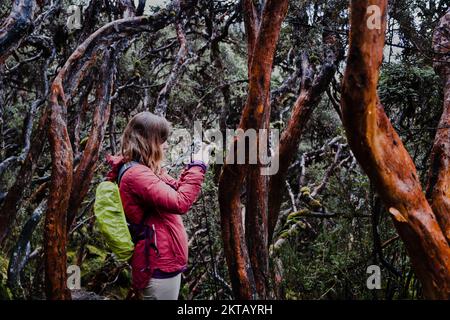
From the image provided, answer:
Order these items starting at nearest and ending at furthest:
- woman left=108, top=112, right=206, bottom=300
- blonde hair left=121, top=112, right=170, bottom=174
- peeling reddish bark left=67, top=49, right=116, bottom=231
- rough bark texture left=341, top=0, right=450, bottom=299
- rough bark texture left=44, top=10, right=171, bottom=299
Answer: rough bark texture left=341, top=0, right=450, bottom=299 → woman left=108, top=112, right=206, bottom=300 → blonde hair left=121, top=112, right=170, bottom=174 → rough bark texture left=44, top=10, right=171, bottom=299 → peeling reddish bark left=67, top=49, right=116, bottom=231

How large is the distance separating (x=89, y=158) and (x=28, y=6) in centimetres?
233

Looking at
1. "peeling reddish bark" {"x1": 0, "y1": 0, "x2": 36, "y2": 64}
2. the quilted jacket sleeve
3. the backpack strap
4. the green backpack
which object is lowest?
the green backpack

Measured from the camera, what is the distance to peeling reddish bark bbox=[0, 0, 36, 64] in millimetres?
3680

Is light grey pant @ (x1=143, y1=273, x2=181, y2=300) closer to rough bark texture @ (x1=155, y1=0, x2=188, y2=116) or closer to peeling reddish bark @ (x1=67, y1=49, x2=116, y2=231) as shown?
peeling reddish bark @ (x1=67, y1=49, x2=116, y2=231)

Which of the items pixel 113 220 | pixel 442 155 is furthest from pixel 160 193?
pixel 442 155

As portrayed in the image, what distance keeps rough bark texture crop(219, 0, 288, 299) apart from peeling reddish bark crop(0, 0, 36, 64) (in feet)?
6.51

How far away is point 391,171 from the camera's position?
2.65 m

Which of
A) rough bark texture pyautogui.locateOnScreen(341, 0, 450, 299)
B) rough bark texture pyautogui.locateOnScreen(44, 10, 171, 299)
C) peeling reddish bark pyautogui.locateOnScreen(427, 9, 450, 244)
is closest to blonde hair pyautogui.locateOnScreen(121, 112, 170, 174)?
rough bark texture pyautogui.locateOnScreen(341, 0, 450, 299)

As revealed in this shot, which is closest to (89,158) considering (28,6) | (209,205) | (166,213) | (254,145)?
(209,205)

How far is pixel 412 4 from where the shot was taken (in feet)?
16.7

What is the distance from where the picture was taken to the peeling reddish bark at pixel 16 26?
12.1ft

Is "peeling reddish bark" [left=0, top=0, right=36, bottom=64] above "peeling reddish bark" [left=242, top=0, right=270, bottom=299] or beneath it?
above

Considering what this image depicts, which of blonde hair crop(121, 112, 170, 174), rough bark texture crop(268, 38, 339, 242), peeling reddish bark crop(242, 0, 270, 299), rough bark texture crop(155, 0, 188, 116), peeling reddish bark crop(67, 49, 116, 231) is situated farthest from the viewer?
rough bark texture crop(155, 0, 188, 116)

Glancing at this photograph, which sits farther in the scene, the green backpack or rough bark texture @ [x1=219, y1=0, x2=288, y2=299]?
rough bark texture @ [x1=219, y1=0, x2=288, y2=299]
